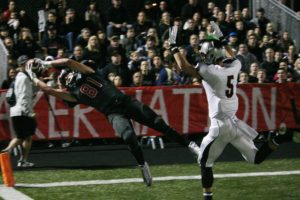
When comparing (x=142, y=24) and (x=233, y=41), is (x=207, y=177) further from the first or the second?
(x=142, y=24)

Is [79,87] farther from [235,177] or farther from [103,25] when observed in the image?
[103,25]

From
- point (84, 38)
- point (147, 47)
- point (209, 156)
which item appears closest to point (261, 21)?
point (147, 47)

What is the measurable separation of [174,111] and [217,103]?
5651 millimetres

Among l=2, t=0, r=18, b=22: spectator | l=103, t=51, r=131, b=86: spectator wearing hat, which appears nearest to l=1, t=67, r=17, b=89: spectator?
l=103, t=51, r=131, b=86: spectator wearing hat

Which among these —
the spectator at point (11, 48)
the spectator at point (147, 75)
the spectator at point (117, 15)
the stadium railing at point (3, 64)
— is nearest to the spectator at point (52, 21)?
the spectator at point (11, 48)

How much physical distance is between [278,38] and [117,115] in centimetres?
841

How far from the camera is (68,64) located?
9.62 m

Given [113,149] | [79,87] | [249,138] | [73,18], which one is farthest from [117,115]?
[73,18]

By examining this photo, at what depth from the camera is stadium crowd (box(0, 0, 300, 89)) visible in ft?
48.8

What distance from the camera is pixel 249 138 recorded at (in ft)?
29.0

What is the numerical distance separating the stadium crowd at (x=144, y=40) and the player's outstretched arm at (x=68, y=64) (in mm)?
4004

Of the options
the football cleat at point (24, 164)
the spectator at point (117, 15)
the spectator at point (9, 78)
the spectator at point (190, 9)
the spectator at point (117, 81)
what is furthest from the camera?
the spectator at point (190, 9)

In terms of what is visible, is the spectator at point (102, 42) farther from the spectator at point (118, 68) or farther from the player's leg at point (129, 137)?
the player's leg at point (129, 137)

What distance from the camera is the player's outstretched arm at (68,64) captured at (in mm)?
9594
